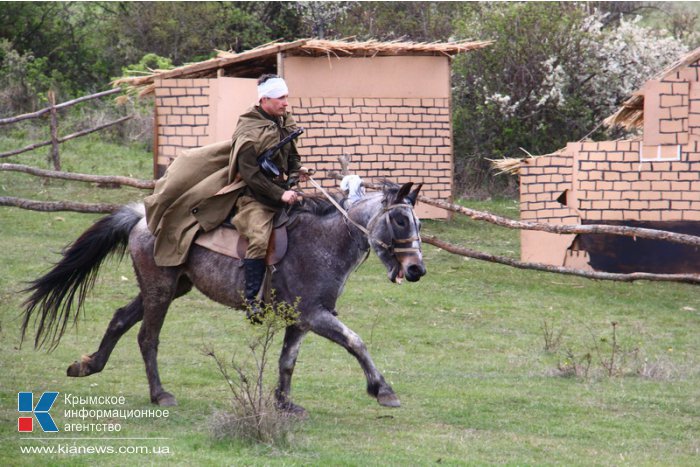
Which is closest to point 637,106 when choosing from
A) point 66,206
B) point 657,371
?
point 657,371

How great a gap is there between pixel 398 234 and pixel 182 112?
11.6 m

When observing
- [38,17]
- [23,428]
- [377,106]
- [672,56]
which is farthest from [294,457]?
[38,17]

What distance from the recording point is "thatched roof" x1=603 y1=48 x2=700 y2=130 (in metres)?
16.2

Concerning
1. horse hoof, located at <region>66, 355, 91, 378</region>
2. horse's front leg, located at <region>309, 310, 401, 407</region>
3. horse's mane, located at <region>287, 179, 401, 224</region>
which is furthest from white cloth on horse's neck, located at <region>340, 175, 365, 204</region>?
horse hoof, located at <region>66, 355, 91, 378</region>

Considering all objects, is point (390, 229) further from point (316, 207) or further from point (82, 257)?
point (82, 257)

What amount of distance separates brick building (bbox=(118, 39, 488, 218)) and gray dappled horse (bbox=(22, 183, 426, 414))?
30.6 ft

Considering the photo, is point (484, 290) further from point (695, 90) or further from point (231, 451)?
point (231, 451)

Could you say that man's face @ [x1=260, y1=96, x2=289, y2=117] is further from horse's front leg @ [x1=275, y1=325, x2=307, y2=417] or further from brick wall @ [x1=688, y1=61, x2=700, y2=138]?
brick wall @ [x1=688, y1=61, x2=700, y2=138]

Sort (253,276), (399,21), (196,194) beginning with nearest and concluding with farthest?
(253,276) → (196,194) → (399,21)

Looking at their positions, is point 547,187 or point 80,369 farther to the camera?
point 547,187

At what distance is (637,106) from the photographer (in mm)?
17078

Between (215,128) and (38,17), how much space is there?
48.1ft

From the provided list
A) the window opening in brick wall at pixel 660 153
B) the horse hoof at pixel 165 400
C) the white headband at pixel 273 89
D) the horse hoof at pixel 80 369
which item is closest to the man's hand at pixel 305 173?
the white headband at pixel 273 89

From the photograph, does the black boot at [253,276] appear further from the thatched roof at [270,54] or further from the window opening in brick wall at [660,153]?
the thatched roof at [270,54]
